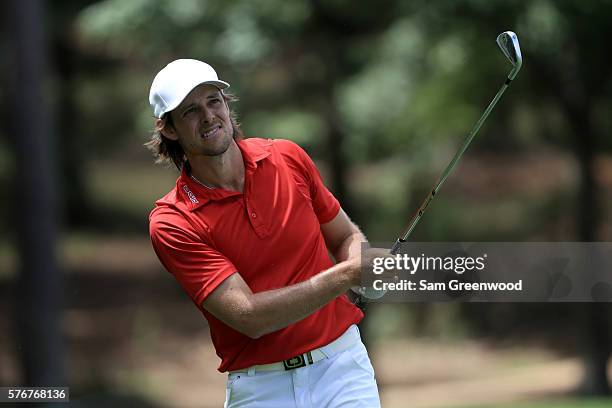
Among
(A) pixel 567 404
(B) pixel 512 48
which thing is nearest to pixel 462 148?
(B) pixel 512 48

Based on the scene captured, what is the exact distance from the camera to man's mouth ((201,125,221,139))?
384 centimetres

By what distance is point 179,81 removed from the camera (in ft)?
12.5

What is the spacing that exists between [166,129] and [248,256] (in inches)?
21.9

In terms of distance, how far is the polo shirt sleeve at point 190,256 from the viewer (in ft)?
12.2

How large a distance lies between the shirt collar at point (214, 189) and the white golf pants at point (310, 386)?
59 cm

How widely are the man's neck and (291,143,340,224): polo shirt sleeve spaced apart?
24 cm

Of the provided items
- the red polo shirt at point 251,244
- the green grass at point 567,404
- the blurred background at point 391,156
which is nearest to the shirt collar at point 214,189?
the red polo shirt at point 251,244

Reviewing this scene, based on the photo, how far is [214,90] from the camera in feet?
12.8

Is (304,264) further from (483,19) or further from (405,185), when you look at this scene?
(405,185)

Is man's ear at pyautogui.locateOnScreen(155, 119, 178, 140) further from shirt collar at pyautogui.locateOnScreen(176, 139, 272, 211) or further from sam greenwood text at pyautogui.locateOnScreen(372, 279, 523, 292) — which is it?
sam greenwood text at pyautogui.locateOnScreen(372, 279, 523, 292)

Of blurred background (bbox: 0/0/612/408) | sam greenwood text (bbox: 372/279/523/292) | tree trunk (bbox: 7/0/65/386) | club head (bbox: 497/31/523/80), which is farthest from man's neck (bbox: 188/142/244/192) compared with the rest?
tree trunk (bbox: 7/0/65/386)

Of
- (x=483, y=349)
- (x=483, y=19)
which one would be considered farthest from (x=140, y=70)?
(x=483, y=19)

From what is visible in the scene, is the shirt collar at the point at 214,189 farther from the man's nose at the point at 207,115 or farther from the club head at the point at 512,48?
the club head at the point at 512,48

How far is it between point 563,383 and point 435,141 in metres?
2.98
